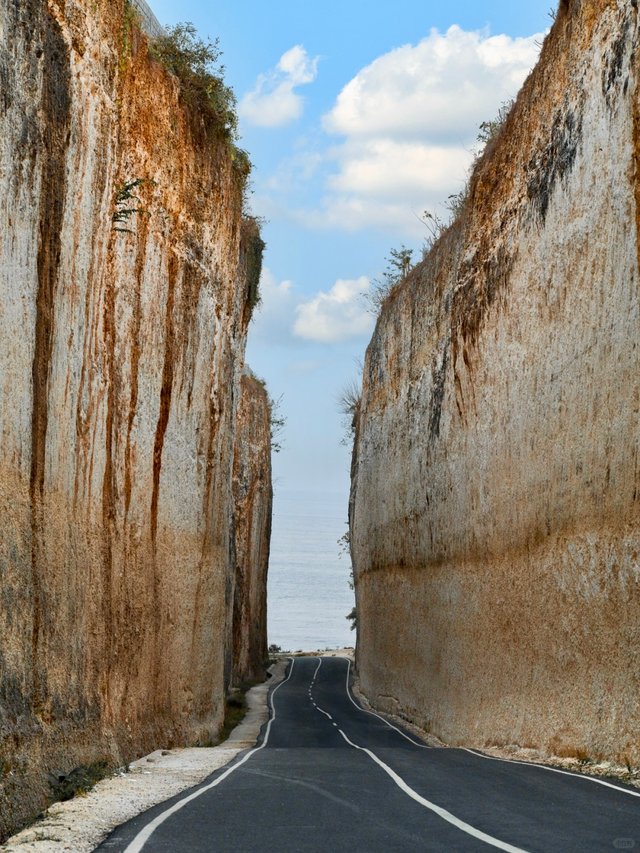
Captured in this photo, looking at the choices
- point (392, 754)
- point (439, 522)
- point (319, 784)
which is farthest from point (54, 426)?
point (439, 522)

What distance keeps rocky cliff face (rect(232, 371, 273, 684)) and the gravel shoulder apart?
1272 inches

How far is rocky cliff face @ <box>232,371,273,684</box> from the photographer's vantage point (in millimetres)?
56875

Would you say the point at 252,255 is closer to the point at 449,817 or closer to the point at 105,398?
the point at 105,398

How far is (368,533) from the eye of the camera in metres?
48.1

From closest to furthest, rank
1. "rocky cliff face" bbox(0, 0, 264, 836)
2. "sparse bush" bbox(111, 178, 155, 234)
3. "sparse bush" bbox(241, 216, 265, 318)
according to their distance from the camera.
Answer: "rocky cliff face" bbox(0, 0, 264, 836) < "sparse bush" bbox(111, 178, 155, 234) < "sparse bush" bbox(241, 216, 265, 318)

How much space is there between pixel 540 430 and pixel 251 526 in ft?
129

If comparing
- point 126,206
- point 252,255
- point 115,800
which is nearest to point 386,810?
point 115,800

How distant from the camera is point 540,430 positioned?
22.8 meters

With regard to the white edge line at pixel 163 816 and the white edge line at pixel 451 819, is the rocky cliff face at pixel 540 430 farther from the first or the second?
the white edge line at pixel 163 816

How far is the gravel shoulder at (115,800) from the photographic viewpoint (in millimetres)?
10320

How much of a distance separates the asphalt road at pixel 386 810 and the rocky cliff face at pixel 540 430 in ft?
7.87

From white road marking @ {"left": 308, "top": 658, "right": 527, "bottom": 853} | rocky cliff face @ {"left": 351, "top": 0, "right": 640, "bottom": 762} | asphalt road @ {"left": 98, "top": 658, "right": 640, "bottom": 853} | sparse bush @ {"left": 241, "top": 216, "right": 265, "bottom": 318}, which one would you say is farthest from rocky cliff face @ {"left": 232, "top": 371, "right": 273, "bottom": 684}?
white road marking @ {"left": 308, "top": 658, "right": 527, "bottom": 853}

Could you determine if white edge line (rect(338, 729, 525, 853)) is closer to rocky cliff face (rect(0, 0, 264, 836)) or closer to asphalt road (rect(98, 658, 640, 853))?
asphalt road (rect(98, 658, 640, 853))

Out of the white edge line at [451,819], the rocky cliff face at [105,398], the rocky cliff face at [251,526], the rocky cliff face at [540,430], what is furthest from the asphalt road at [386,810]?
the rocky cliff face at [251,526]
